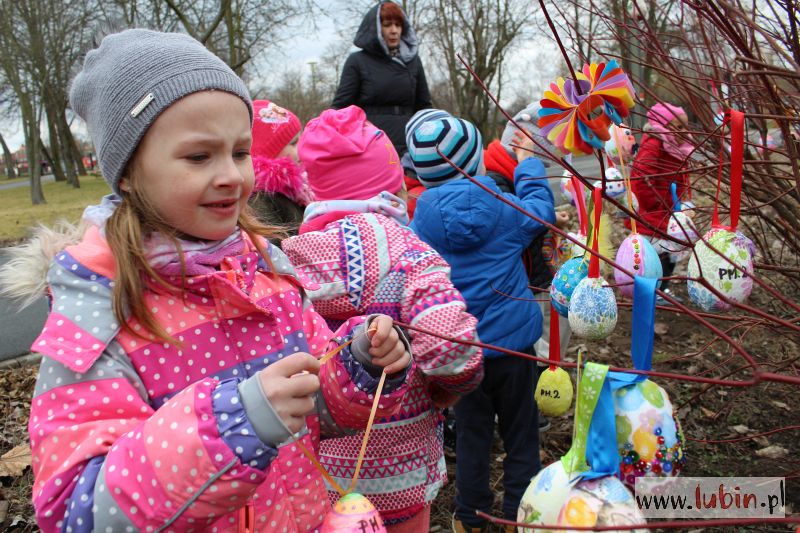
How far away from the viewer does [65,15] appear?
64.1ft

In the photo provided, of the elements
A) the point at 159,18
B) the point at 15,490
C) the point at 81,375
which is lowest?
the point at 15,490

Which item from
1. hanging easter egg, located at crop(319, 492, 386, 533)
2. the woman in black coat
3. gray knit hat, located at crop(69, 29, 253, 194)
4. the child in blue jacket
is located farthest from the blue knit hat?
the woman in black coat

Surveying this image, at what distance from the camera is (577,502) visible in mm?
1031

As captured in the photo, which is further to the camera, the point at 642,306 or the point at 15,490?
the point at 15,490

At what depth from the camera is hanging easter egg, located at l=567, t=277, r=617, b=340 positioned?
134 centimetres

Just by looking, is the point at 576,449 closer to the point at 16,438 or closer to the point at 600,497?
the point at 600,497

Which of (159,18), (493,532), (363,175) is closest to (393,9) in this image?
(363,175)

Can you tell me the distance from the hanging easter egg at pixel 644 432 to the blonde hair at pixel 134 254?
83 cm

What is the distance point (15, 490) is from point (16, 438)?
2.02ft

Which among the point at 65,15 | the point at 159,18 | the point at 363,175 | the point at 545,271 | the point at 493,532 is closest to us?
the point at 363,175

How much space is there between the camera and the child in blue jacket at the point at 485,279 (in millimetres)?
2439

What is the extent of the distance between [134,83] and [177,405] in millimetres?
635

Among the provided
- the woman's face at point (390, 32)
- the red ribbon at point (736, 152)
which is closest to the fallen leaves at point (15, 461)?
the red ribbon at point (736, 152)

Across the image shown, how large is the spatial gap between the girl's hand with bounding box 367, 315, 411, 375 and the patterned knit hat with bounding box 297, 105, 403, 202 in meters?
0.95
